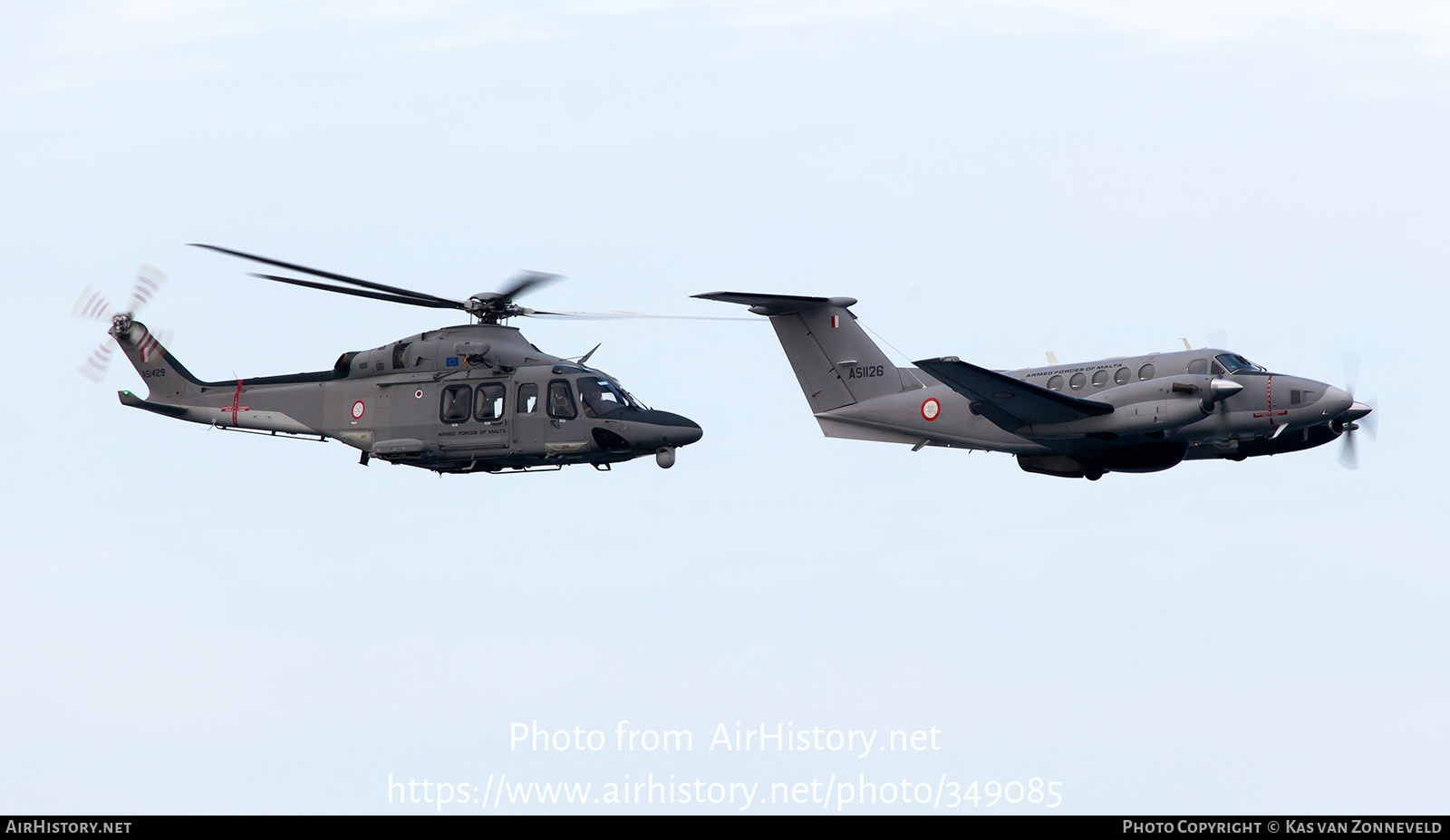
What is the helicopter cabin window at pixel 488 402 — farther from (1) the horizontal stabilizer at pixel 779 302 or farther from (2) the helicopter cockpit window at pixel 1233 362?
(2) the helicopter cockpit window at pixel 1233 362

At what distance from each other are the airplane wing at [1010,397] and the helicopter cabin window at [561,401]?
6940 millimetres

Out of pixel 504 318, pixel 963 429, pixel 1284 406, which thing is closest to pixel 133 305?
pixel 504 318

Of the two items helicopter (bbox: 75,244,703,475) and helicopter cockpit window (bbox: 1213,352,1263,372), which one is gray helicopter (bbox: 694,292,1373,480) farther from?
helicopter (bbox: 75,244,703,475)

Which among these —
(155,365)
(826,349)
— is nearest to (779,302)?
(826,349)

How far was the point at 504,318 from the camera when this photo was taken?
36.1m

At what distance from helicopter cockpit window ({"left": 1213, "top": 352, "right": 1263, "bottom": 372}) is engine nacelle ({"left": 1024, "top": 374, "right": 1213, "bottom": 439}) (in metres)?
0.65

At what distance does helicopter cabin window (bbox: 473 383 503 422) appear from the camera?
3388 cm

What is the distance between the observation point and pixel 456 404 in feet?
112

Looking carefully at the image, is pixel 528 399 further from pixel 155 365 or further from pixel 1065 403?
pixel 1065 403

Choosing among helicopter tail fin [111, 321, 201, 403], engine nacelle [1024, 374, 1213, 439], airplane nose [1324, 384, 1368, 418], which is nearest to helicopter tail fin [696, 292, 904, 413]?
engine nacelle [1024, 374, 1213, 439]

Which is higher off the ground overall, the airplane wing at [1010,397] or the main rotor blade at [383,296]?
the main rotor blade at [383,296]

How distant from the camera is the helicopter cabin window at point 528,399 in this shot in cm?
3359

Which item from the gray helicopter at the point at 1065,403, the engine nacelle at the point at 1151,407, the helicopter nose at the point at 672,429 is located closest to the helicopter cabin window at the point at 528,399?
the helicopter nose at the point at 672,429

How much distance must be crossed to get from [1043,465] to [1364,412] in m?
7.05
